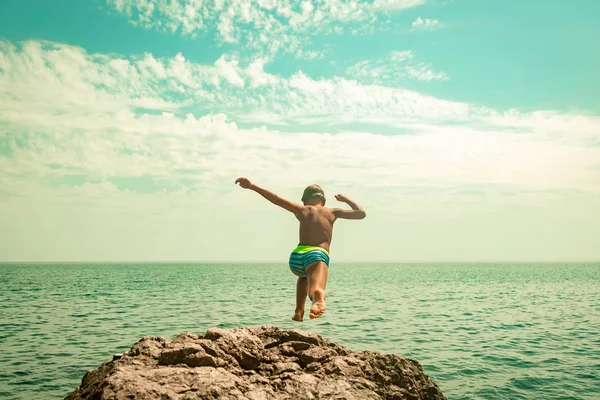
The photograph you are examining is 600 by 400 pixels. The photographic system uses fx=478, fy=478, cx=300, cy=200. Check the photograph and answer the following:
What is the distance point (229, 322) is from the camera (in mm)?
25547

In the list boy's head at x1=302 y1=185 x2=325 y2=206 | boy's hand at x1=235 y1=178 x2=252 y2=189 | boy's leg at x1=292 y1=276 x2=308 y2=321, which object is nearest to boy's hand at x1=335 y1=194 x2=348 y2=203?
boy's head at x1=302 y1=185 x2=325 y2=206

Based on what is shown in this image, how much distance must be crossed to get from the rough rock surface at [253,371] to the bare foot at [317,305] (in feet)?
2.57

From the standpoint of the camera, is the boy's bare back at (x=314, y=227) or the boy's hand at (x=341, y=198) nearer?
the boy's bare back at (x=314, y=227)

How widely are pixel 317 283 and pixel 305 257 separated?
0.48 meters

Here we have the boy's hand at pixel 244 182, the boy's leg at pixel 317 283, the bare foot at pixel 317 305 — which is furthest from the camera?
the boy's hand at pixel 244 182

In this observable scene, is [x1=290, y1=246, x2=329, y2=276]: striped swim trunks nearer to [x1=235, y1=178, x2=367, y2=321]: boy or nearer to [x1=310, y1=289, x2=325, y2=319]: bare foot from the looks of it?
[x1=235, y1=178, x2=367, y2=321]: boy

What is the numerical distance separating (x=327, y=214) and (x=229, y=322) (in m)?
19.8

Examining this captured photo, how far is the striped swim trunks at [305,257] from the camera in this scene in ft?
22.4

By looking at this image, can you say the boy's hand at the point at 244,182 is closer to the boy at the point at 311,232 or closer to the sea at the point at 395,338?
the boy at the point at 311,232

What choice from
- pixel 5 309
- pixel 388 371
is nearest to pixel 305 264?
pixel 388 371

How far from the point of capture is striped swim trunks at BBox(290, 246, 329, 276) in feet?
22.4

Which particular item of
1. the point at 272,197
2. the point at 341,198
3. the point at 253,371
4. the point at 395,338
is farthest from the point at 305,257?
the point at 395,338

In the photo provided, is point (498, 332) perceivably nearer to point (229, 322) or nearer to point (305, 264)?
point (229, 322)

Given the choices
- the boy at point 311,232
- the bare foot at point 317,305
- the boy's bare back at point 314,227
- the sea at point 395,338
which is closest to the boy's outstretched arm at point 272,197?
the boy at point 311,232
